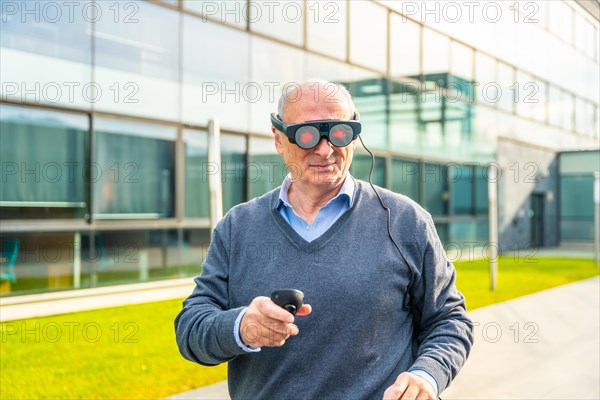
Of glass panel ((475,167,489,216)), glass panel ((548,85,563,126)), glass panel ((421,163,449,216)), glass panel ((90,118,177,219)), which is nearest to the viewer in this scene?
glass panel ((90,118,177,219))

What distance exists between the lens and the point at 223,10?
43.5ft

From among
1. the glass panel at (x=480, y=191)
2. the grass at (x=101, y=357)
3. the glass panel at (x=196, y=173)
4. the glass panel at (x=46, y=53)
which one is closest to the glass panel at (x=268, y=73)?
the glass panel at (x=196, y=173)

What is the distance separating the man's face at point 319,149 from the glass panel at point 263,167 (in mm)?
11584

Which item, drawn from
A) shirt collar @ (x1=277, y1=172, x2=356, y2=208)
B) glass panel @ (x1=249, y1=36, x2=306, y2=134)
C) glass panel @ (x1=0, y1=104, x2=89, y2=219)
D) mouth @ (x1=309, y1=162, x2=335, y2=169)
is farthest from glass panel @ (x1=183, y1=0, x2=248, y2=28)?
Answer: mouth @ (x1=309, y1=162, x2=335, y2=169)

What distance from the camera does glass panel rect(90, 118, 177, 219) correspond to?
11438 millimetres

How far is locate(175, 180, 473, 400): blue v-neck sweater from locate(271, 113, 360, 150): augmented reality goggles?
8.6 inches

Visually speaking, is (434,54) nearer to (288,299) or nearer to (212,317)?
(212,317)

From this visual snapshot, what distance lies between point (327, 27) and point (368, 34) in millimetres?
1958

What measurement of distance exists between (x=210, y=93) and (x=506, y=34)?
15574 mm

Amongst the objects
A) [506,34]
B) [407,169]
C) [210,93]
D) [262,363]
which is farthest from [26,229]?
[506,34]

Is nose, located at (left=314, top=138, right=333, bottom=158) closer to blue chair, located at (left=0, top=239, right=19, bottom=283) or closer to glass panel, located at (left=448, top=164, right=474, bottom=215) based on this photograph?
blue chair, located at (left=0, top=239, right=19, bottom=283)

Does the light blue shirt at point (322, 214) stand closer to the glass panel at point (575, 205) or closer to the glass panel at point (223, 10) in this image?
the glass panel at point (223, 10)

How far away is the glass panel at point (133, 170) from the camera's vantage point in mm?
11438

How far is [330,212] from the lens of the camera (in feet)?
7.66
